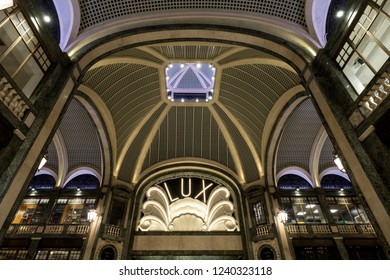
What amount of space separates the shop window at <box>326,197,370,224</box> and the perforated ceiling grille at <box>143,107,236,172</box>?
6.55 m

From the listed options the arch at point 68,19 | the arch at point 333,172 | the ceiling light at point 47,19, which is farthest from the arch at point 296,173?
the ceiling light at point 47,19

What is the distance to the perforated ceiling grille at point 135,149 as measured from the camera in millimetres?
15148

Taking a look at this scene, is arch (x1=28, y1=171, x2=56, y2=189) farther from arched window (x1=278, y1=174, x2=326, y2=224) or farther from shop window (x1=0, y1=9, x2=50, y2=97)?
arched window (x1=278, y1=174, x2=326, y2=224)

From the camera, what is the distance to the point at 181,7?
885cm

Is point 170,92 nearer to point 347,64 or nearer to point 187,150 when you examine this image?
point 187,150

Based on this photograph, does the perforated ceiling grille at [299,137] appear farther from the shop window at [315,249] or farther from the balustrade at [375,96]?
the balustrade at [375,96]

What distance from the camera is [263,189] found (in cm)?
1427

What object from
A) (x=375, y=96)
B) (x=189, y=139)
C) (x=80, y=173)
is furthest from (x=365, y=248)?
(x=80, y=173)

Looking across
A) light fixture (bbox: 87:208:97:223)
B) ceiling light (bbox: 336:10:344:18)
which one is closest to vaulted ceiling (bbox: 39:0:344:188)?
light fixture (bbox: 87:208:97:223)

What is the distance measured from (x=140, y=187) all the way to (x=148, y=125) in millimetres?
4214

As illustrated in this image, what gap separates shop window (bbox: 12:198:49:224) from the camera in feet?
45.0

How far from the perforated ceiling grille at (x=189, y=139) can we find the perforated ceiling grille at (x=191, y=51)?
3646 millimetres

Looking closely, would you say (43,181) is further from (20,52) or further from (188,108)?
(20,52)

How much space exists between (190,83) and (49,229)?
12431mm
